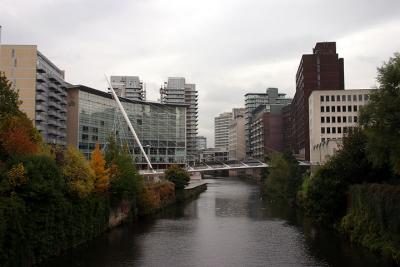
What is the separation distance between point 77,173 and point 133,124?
92.2 metres

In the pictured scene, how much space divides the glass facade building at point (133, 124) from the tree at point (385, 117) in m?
71.1

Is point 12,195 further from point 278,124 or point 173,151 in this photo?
point 278,124

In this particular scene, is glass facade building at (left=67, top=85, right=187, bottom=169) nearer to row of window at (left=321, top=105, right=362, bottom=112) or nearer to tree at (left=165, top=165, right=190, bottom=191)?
tree at (left=165, top=165, right=190, bottom=191)

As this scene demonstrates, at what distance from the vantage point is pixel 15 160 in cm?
3120

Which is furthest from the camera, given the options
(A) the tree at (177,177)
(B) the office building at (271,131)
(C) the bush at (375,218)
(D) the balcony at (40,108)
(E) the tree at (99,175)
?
(B) the office building at (271,131)

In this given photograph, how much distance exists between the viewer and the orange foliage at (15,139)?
3381 centimetres

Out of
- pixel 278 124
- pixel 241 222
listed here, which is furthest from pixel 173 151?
pixel 241 222

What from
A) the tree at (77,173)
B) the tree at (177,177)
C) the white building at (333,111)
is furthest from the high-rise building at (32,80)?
the tree at (77,173)

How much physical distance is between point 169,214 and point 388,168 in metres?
29.7

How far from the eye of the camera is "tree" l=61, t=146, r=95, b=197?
37.5m

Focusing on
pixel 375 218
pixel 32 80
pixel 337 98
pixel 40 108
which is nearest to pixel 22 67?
pixel 32 80

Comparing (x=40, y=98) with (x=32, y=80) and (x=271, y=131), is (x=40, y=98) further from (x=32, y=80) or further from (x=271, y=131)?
(x=271, y=131)

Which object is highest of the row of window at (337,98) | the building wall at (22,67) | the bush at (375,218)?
the building wall at (22,67)

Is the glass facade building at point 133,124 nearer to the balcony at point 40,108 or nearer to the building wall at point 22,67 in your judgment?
the balcony at point 40,108
